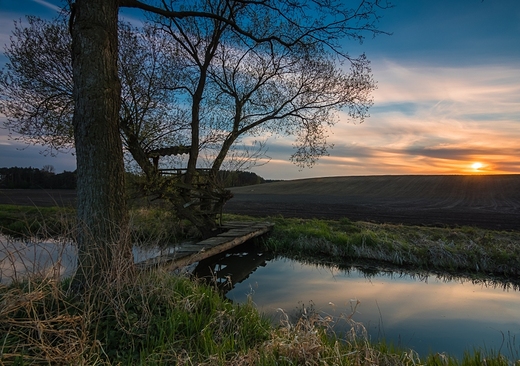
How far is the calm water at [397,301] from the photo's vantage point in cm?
593

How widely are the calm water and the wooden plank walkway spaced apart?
3.06 ft

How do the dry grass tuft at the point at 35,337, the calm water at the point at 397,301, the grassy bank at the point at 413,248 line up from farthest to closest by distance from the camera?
the grassy bank at the point at 413,248 < the calm water at the point at 397,301 < the dry grass tuft at the point at 35,337

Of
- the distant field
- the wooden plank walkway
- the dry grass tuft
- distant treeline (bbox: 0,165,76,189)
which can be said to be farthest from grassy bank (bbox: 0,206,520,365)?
distant treeline (bbox: 0,165,76,189)

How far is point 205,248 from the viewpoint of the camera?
337 inches

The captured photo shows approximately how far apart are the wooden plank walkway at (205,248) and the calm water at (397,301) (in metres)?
0.93

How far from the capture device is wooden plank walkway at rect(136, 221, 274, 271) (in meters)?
Answer: 5.93

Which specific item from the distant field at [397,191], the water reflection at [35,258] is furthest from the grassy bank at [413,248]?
the distant field at [397,191]

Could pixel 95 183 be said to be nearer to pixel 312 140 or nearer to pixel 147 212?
pixel 147 212

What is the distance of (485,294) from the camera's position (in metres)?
8.31

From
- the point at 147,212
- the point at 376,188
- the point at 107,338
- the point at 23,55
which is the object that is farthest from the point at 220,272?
the point at 376,188

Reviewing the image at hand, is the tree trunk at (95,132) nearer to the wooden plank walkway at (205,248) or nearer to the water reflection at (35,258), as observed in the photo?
the water reflection at (35,258)

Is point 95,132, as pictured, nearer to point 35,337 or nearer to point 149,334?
point 35,337

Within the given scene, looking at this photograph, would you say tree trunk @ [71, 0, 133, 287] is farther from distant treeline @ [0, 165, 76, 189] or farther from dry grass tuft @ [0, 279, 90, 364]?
distant treeline @ [0, 165, 76, 189]

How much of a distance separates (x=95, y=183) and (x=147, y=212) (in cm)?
673
